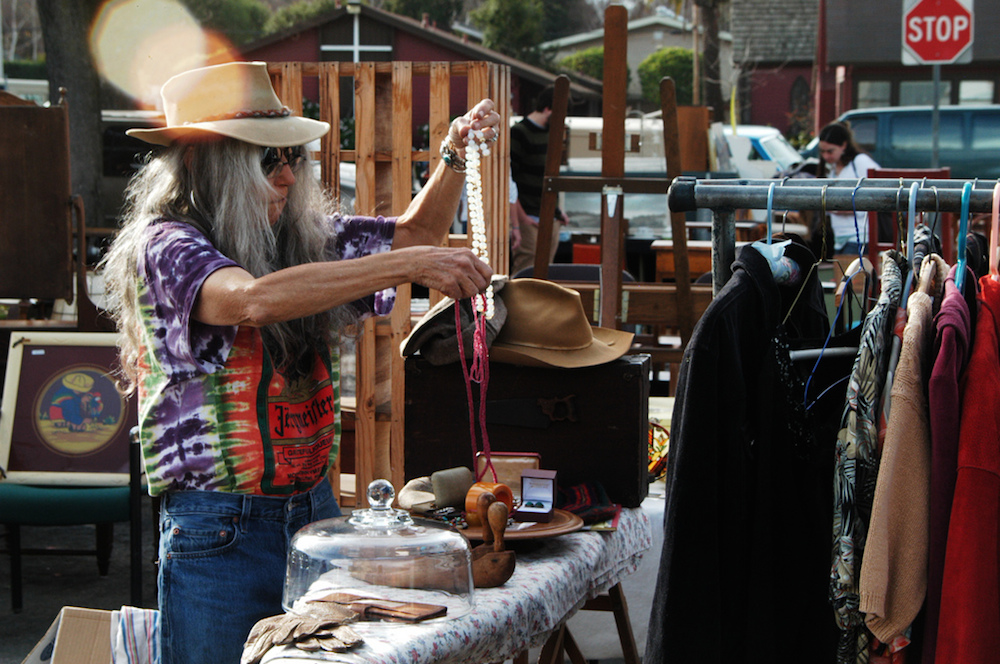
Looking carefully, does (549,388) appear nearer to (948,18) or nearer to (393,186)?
(393,186)

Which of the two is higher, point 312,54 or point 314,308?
point 312,54

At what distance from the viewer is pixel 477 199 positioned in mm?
2141

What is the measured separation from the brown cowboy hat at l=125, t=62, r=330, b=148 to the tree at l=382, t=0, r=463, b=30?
32751mm

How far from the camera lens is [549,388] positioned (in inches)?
89.1

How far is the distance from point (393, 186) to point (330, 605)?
85.5 inches

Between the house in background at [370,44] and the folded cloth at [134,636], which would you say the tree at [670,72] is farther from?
the folded cloth at [134,636]

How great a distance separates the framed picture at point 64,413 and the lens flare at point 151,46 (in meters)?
9.51

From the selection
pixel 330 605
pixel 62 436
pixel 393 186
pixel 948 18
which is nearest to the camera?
pixel 330 605

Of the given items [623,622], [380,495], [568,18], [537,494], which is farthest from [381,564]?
[568,18]

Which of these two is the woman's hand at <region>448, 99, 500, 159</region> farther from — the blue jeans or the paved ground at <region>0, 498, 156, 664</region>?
the paved ground at <region>0, 498, 156, 664</region>

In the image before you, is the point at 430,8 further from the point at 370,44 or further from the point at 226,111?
the point at 226,111

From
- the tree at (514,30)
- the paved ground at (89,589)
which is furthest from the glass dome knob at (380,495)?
the tree at (514,30)

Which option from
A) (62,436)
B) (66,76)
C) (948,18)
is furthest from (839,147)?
(66,76)

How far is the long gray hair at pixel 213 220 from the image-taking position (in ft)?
6.44
